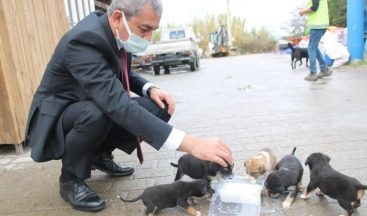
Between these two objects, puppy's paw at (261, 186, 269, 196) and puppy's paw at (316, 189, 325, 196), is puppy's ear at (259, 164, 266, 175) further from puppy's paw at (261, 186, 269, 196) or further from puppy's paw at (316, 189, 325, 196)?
puppy's paw at (316, 189, 325, 196)

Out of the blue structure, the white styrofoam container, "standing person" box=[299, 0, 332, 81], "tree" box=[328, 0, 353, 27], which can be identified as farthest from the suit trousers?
"tree" box=[328, 0, 353, 27]

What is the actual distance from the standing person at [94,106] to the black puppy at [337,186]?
2.27 ft

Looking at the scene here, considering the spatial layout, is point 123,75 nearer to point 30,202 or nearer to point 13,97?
point 30,202

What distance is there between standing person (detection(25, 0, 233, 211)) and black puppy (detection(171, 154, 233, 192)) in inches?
17.0

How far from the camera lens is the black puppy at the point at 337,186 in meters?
2.35

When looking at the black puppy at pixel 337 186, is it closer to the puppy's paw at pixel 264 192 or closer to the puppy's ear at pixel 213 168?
the puppy's paw at pixel 264 192

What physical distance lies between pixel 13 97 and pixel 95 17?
81.3 inches

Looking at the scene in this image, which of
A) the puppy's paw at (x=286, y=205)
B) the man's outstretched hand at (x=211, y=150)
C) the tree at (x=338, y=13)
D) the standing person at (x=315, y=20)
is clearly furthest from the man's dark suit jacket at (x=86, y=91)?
the tree at (x=338, y=13)

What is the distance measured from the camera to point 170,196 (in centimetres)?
262

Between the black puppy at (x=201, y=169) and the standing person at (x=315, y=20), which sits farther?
the standing person at (x=315, y=20)

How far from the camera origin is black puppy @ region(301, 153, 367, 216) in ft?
7.70

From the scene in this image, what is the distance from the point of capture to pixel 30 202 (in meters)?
3.07

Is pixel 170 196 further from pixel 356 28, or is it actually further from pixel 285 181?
pixel 356 28

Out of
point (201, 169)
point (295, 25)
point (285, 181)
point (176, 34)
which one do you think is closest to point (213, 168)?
point (201, 169)
